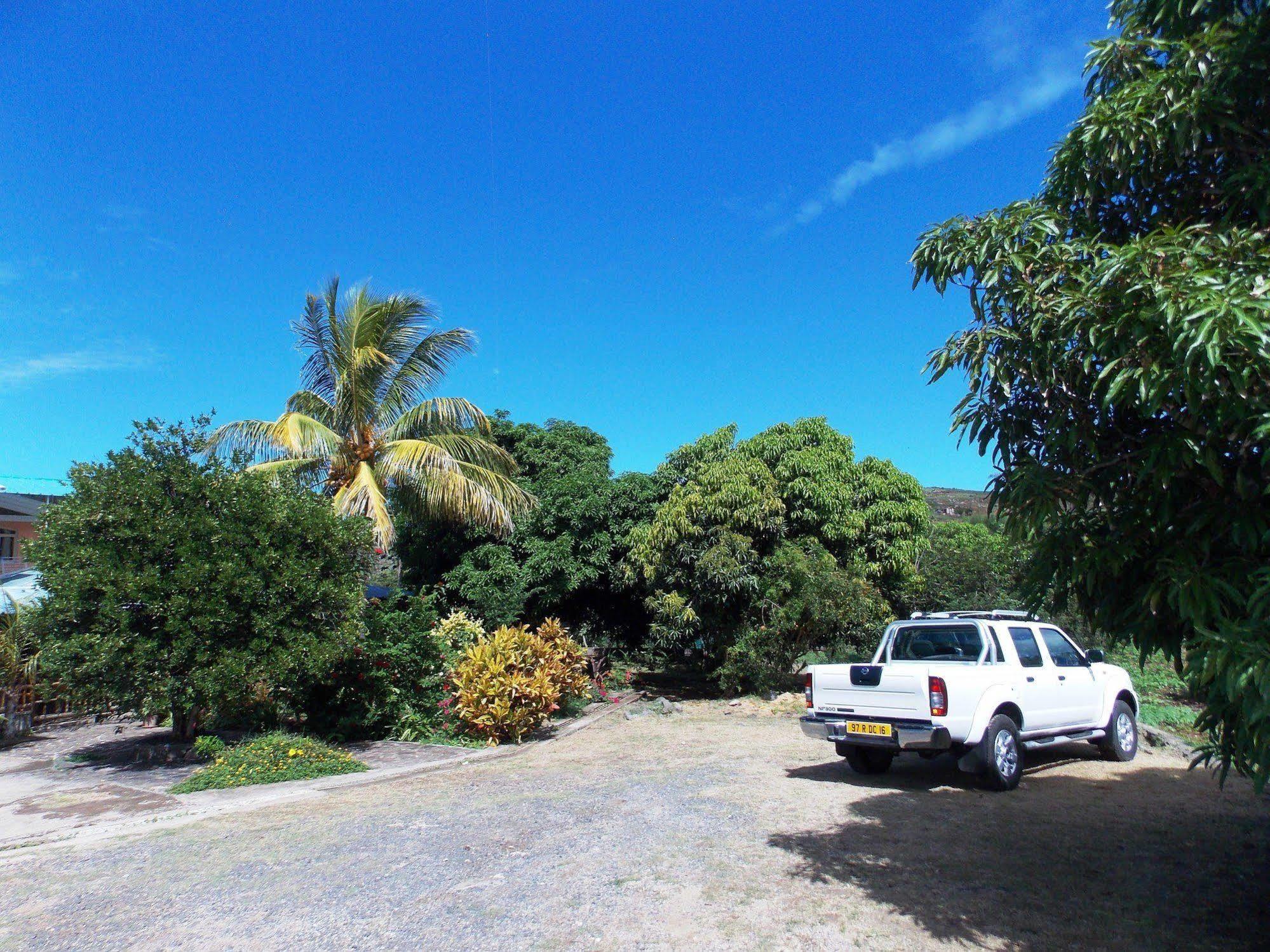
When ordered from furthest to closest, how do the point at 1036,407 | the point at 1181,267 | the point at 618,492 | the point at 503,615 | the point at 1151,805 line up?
the point at 618,492
the point at 503,615
the point at 1151,805
the point at 1036,407
the point at 1181,267

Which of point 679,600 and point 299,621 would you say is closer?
point 299,621

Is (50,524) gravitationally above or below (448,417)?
below

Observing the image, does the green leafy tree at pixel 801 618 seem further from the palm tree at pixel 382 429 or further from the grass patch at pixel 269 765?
the grass patch at pixel 269 765

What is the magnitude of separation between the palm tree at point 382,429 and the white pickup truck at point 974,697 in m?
8.91

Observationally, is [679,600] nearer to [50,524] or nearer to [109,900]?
[50,524]

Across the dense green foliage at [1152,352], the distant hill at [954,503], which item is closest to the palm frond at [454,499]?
→ the dense green foliage at [1152,352]

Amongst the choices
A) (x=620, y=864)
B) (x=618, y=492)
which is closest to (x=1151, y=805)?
(x=620, y=864)

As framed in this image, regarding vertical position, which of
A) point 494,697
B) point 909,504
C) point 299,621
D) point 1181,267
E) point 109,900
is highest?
point 909,504

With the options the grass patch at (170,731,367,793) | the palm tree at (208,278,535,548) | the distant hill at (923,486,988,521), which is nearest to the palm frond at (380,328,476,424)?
the palm tree at (208,278,535,548)

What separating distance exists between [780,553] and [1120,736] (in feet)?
22.0

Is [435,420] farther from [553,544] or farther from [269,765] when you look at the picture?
[269,765]

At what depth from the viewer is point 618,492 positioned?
18125mm

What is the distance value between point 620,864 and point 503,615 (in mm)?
8568

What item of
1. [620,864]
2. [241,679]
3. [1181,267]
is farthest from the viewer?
[241,679]
